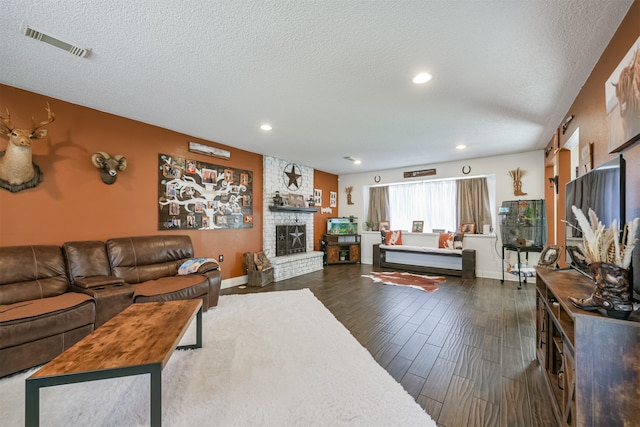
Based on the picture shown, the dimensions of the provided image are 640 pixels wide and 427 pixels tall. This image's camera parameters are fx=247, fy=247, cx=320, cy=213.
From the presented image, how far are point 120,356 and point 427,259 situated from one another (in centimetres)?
594

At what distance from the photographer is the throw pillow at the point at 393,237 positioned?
256 inches

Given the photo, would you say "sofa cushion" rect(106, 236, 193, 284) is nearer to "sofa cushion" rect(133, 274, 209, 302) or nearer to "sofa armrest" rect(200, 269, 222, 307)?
"sofa cushion" rect(133, 274, 209, 302)

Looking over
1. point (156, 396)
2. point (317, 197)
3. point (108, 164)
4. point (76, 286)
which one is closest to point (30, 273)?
point (76, 286)

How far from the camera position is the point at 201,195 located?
13.6 ft

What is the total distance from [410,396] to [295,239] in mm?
4400

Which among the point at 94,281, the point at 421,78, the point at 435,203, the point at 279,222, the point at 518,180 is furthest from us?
the point at 435,203

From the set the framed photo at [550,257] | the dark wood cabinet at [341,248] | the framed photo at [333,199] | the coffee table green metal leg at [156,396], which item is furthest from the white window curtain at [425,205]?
the coffee table green metal leg at [156,396]

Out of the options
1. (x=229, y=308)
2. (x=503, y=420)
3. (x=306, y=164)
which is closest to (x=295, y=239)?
(x=306, y=164)

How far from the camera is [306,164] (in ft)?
20.1

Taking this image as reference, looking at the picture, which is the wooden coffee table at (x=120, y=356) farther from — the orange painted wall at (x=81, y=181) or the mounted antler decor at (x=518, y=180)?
the mounted antler decor at (x=518, y=180)

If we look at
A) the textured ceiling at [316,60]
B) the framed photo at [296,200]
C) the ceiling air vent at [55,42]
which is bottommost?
the framed photo at [296,200]

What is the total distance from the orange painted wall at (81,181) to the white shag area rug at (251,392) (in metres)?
1.58

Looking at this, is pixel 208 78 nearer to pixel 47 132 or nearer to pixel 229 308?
Answer: pixel 47 132

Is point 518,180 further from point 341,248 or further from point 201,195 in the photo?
point 201,195
